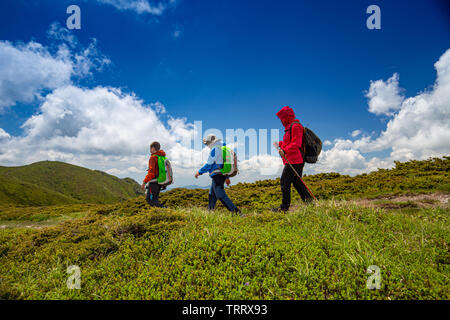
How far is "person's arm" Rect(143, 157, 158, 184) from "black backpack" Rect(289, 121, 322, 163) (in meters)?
5.21

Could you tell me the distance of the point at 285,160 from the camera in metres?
6.81

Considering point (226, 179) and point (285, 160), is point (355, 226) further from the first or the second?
point (226, 179)

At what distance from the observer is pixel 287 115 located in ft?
23.1

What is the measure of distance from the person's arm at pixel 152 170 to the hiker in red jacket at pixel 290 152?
15.4 feet

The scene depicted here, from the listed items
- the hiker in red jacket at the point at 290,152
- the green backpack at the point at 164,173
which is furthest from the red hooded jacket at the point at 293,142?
the green backpack at the point at 164,173

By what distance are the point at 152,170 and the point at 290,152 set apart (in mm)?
5217

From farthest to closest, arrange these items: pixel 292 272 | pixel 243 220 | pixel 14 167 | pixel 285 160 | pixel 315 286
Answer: pixel 14 167 < pixel 285 160 < pixel 243 220 < pixel 292 272 < pixel 315 286

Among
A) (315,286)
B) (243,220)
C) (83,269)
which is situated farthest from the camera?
(243,220)

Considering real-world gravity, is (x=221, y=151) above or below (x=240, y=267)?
above

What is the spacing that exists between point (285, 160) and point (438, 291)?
15.2 ft

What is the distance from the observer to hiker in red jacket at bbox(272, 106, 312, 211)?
263 inches

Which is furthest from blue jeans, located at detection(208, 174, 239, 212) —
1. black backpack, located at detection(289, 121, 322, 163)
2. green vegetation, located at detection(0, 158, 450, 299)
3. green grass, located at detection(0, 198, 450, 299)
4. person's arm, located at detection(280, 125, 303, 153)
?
black backpack, located at detection(289, 121, 322, 163)

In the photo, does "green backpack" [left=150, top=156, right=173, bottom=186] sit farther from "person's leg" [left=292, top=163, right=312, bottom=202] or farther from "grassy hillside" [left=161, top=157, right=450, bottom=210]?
"person's leg" [left=292, top=163, right=312, bottom=202]
